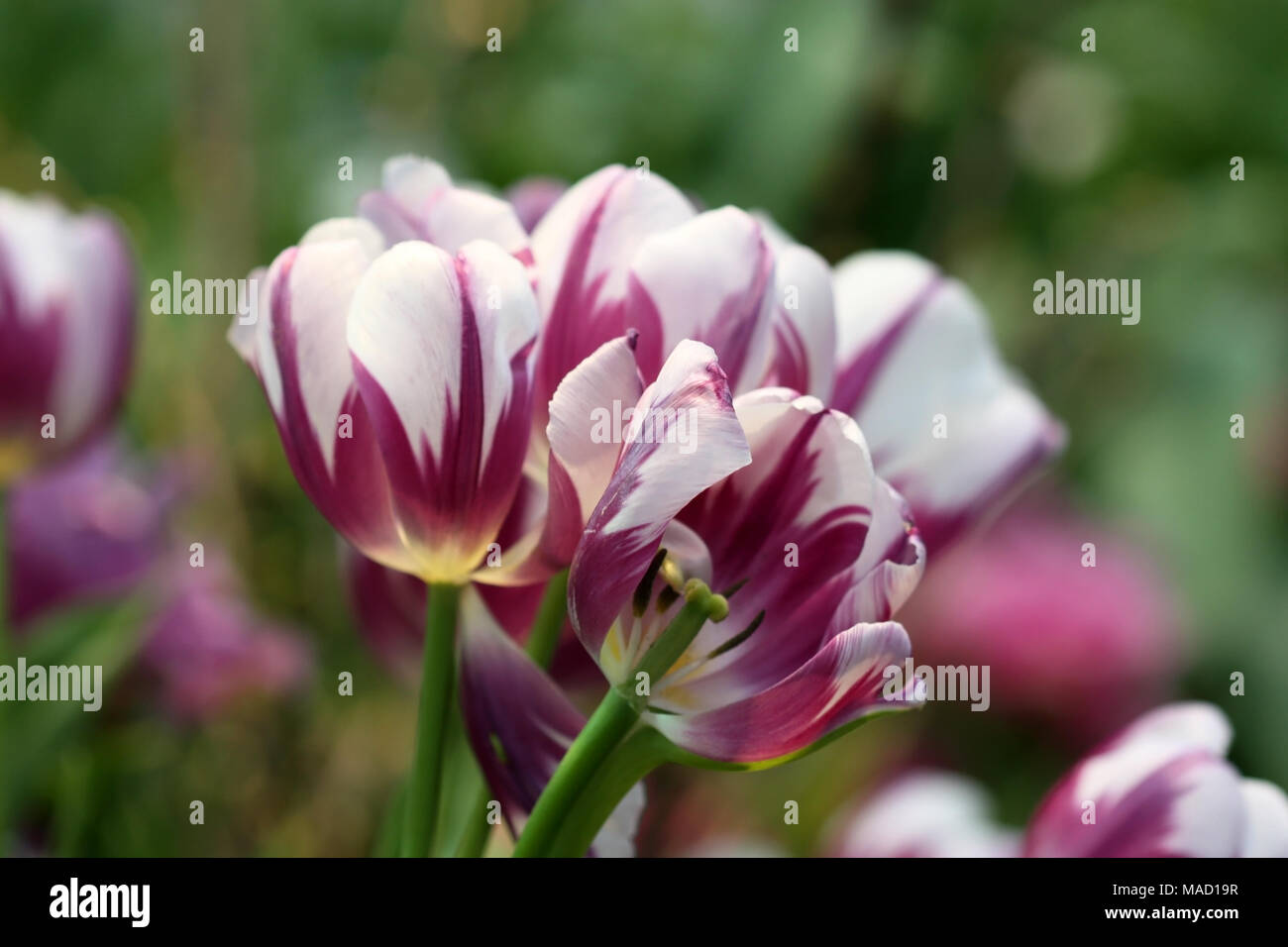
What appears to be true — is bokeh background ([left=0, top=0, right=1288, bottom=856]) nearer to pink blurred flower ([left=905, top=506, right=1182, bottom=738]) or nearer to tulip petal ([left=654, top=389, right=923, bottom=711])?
pink blurred flower ([left=905, top=506, right=1182, bottom=738])

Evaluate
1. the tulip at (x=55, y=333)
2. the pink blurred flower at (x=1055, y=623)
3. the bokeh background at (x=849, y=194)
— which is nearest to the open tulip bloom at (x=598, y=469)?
the tulip at (x=55, y=333)

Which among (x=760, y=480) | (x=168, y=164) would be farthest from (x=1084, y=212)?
(x=760, y=480)

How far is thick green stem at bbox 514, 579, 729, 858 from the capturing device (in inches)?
8.4

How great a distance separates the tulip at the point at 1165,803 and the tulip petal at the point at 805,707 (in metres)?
0.07

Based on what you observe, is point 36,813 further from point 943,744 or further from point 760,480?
point 943,744

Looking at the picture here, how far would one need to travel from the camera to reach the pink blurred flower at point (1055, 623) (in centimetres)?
81

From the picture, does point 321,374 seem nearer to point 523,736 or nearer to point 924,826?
point 523,736

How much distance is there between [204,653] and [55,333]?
0.12 m

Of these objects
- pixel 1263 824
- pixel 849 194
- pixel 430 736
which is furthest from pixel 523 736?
pixel 849 194

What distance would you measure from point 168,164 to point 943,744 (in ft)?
2.22

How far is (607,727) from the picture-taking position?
22 centimetres

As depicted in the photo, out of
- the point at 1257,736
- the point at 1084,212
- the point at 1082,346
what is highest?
the point at 1084,212

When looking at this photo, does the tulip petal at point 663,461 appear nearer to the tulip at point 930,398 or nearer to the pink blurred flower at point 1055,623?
the tulip at point 930,398

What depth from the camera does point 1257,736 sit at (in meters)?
1.00
